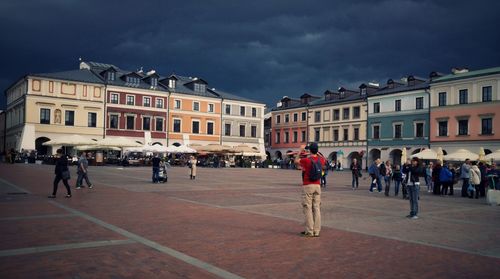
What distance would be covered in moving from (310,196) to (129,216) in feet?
15.3

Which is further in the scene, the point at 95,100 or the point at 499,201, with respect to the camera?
the point at 95,100

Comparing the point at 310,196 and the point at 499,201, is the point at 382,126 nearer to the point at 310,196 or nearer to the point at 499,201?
the point at 499,201

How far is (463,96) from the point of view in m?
48.0

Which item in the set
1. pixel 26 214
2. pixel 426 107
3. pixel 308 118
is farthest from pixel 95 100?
pixel 26 214

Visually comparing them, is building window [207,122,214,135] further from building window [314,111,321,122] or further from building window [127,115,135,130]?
building window [314,111,321,122]

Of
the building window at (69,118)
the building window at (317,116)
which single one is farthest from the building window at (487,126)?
the building window at (69,118)

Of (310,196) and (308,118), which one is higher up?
(308,118)

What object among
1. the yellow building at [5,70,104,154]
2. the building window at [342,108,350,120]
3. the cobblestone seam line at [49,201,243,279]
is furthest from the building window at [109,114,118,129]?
the cobblestone seam line at [49,201,243,279]

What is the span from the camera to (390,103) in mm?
56656

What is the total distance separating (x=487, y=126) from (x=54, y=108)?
4963 centimetres

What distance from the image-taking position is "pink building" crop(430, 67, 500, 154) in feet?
148

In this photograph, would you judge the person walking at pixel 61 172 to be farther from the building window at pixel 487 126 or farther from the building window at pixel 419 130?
the building window at pixel 419 130

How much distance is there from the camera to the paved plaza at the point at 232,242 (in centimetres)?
611

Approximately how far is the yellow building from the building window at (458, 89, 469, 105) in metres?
43.4
